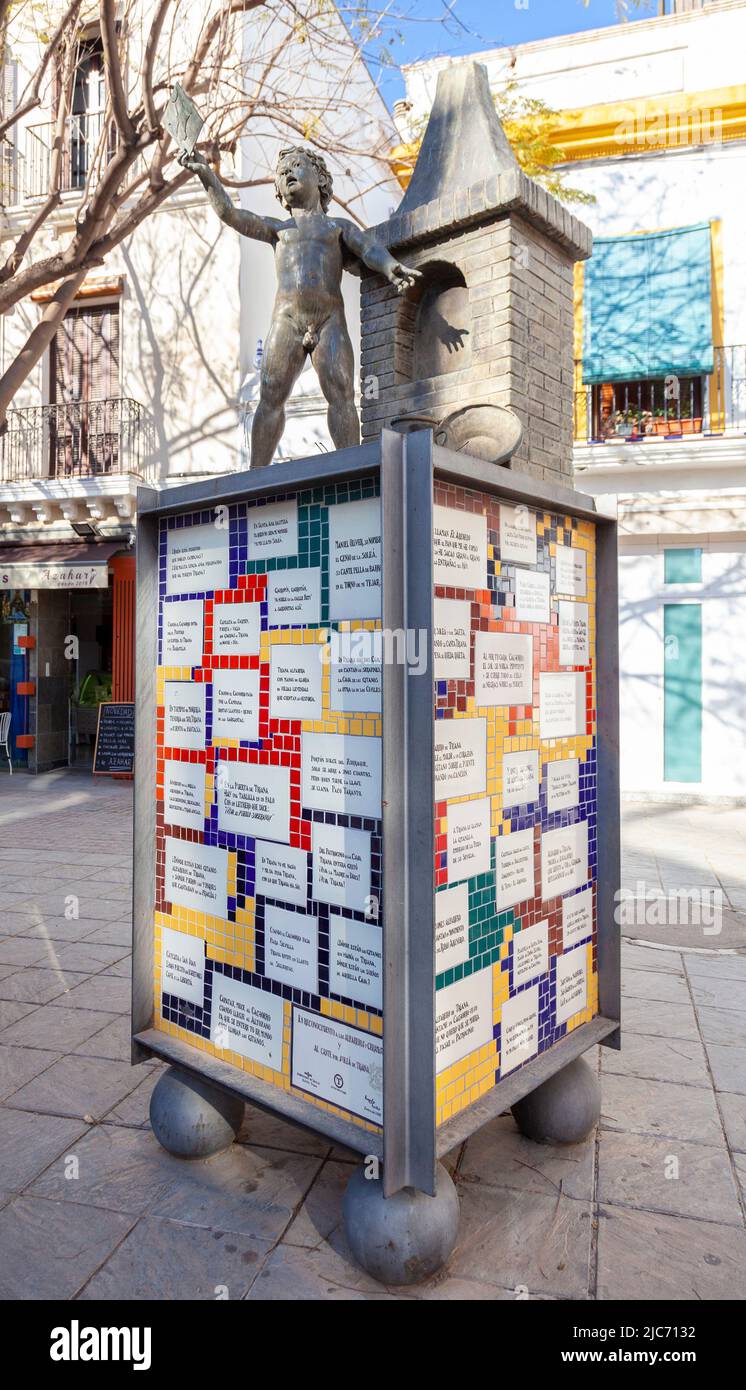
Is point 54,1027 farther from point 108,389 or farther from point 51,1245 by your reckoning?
point 108,389

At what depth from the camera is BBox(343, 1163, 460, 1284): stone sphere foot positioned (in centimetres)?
226

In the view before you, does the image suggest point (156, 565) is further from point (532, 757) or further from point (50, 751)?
point (50, 751)

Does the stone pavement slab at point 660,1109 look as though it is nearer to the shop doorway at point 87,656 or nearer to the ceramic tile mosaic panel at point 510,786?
the ceramic tile mosaic panel at point 510,786

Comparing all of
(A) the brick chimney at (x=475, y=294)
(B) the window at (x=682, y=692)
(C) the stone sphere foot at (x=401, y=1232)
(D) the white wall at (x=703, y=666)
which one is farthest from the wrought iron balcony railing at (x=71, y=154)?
(C) the stone sphere foot at (x=401, y=1232)

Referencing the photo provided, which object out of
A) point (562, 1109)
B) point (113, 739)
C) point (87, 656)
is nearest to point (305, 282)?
point (562, 1109)

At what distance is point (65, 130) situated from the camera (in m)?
8.11

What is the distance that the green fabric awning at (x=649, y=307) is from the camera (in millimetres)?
11508

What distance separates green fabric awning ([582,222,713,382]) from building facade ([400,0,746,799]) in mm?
19

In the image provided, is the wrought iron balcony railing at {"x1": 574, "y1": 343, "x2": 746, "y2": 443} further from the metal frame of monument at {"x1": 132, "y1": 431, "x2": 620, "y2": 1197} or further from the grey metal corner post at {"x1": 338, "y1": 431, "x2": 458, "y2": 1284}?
the grey metal corner post at {"x1": 338, "y1": 431, "x2": 458, "y2": 1284}

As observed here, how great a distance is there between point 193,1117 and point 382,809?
4.63 ft

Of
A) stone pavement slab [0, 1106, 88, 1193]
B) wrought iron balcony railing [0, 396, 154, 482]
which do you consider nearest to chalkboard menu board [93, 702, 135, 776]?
wrought iron balcony railing [0, 396, 154, 482]

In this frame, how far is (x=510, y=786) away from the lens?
2.69 meters

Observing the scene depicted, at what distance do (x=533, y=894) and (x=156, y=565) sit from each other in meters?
1.69
